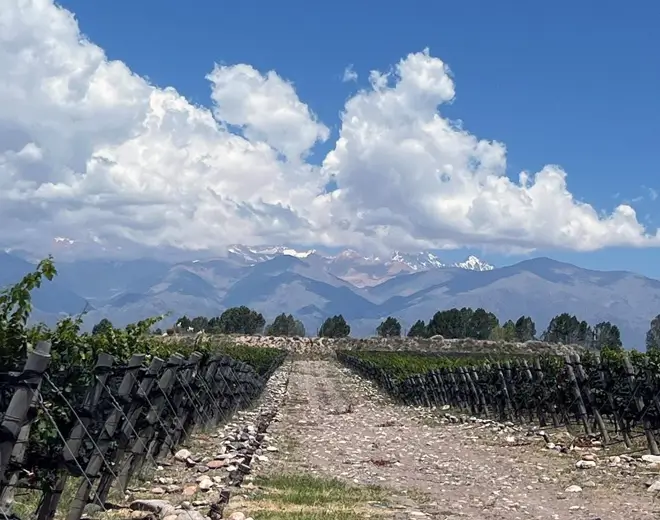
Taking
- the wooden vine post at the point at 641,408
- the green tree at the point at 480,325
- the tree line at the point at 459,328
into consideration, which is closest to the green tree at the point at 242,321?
the tree line at the point at 459,328

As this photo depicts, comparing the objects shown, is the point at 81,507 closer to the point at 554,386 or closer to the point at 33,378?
the point at 33,378

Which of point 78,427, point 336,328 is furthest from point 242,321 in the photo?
point 78,427

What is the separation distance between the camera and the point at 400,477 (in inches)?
577

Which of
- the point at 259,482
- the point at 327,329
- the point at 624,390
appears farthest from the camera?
the point at 327,329

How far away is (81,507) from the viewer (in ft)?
30.0

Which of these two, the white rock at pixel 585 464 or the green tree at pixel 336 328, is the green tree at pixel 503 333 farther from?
the white rock at pixel 585 464

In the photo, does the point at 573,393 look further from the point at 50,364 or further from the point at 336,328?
the point at 336,328

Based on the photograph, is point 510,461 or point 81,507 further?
point 510,461

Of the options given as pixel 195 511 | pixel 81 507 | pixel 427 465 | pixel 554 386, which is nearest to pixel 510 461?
pixel 427 465

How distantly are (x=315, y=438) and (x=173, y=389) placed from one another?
8287 millimetres

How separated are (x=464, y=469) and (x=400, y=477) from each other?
70.2 inches

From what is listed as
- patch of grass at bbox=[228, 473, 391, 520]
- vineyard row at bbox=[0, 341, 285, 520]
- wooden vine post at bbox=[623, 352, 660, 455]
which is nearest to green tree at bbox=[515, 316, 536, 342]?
wooden vine post at bbox=[623, 352, 660, 455]

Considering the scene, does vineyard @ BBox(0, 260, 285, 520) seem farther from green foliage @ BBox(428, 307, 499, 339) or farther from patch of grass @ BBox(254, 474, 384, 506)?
green foliage @ BBox(428, 307, 499, 339)

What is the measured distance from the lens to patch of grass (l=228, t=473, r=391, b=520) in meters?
10.1
